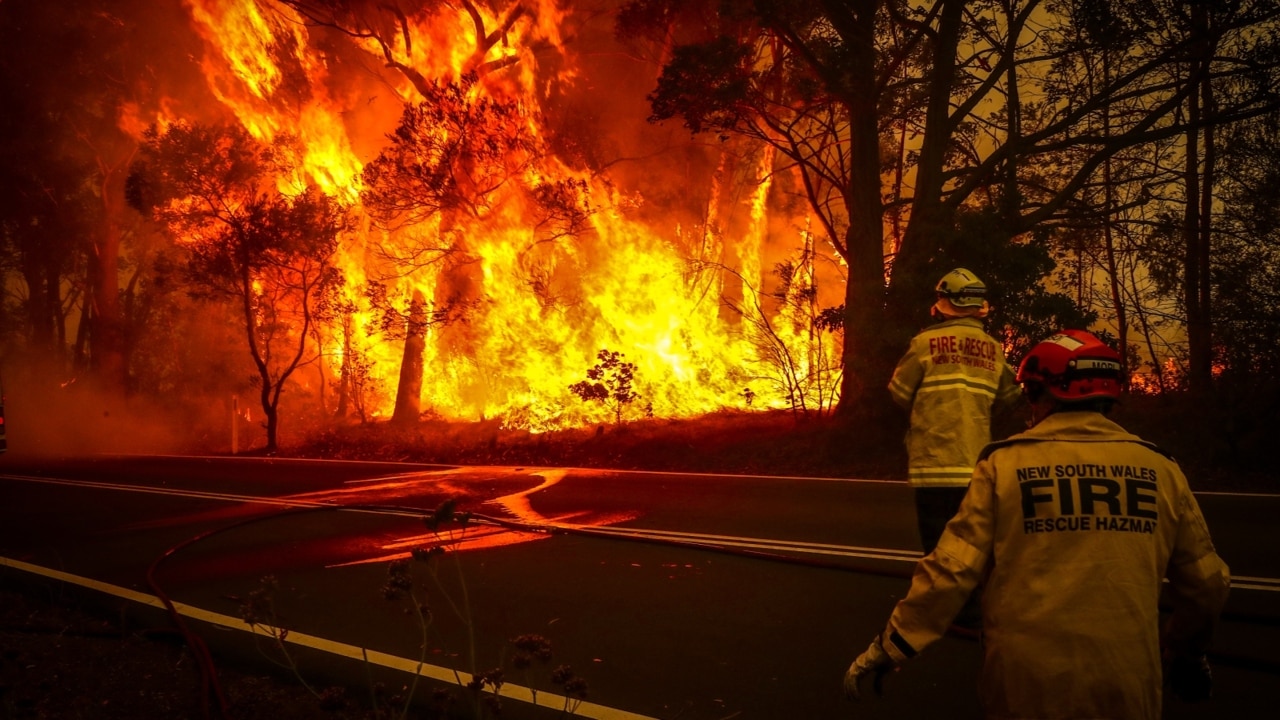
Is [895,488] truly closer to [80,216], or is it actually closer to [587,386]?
[587,386]

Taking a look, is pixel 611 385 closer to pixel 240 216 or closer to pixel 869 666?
pixel 240 216

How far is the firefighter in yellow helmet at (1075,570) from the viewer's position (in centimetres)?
243

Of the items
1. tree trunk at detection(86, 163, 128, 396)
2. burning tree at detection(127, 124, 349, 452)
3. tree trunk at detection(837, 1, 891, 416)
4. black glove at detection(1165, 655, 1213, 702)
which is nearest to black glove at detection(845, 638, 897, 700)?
black glove at detection(1165, 655, 1213, 702)

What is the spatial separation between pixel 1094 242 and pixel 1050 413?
55.1ft

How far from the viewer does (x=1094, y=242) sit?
17.6 m

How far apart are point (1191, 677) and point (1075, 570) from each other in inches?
21.3

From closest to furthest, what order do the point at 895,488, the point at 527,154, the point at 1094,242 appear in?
the point at 895,488 < the point at 1094,242 < the point at 527,154

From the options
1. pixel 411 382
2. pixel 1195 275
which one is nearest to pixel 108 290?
pixel 411 382

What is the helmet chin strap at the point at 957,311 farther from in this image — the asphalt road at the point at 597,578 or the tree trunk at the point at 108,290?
the tree trunk at the point at 108,290

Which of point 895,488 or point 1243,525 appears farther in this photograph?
point 895,488

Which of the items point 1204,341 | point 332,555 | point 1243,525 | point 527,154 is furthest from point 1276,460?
point 527,154

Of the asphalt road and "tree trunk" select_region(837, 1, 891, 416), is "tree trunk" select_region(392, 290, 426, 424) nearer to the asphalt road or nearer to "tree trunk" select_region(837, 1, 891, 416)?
the asphalt road

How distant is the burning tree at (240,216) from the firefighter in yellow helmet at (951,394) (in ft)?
60.4

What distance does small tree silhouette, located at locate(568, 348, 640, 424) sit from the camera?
18.8 metres
